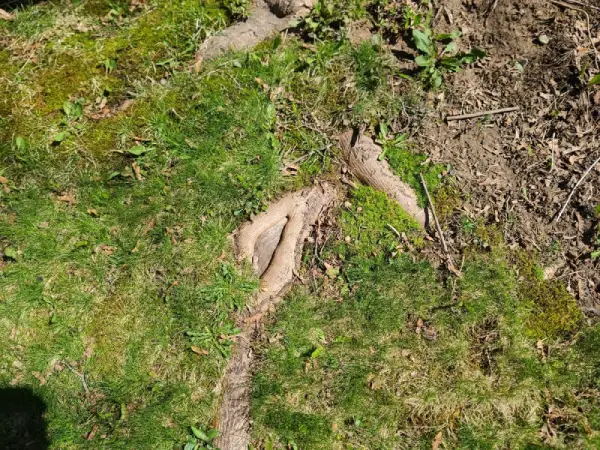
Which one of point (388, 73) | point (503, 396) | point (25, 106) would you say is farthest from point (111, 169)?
point (503, 396)

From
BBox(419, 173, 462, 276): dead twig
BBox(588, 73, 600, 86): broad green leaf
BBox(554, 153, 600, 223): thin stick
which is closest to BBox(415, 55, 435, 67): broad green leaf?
BBox(419, 173, 462, 276): dead twig

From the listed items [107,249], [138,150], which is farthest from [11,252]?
[138,150]

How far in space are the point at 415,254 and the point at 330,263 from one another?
73 centimetres

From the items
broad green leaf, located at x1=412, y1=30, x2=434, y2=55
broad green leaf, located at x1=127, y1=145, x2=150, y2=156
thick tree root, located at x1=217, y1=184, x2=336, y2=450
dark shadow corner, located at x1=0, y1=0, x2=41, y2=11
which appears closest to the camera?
thick tree root, located at x1=217, y1=184, x2=336, y2=450

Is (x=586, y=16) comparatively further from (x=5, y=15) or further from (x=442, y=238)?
(x=5, y=15)

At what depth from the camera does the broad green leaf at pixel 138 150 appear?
3.80m

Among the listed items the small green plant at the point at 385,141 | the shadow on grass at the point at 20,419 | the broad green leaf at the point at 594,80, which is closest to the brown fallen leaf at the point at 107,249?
the shadow on grass at the point at 20,419

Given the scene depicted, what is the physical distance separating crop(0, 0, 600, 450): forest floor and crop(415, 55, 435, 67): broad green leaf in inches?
0.5

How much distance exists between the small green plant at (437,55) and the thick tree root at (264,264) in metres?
1.31

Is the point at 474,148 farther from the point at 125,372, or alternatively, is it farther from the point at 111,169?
the point at 125,372

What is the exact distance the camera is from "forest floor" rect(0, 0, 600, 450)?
11.6 ft

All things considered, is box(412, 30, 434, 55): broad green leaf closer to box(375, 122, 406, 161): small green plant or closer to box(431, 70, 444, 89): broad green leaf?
box(431, 70, 444, 89): broad green leaf

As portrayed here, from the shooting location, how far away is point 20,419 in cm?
361

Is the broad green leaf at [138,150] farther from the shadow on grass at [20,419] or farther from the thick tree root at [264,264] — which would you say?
the shadow on grass at [20,419]
